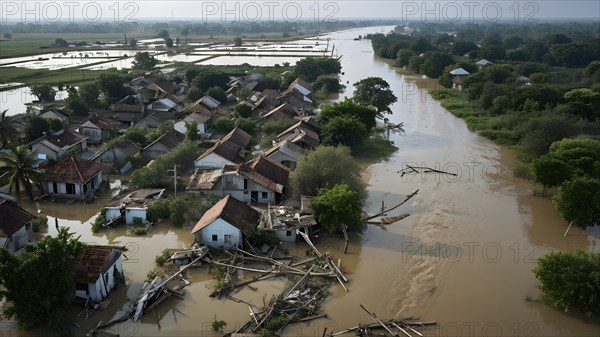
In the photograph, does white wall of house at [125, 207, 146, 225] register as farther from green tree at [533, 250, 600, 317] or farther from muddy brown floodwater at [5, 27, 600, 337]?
green tree at [533, 250, 600, 317]

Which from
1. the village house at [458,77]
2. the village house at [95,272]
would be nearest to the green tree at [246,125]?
the village house at [95,272]

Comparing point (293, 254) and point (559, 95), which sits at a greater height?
point (559, 95)

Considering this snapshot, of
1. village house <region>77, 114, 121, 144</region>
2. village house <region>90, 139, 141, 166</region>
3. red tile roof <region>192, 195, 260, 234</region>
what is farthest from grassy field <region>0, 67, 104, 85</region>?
red tile roof <region>192, 195, 260, 234</region>

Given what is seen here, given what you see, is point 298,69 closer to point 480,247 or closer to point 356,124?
point 356,124

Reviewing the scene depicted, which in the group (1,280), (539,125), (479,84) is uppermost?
(479,84)

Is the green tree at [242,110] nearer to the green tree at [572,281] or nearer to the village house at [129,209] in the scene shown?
the village house at [129,209]

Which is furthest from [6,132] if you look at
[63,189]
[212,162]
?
[212,162]

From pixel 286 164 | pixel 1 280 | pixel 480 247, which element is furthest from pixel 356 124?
pixel 1 280
